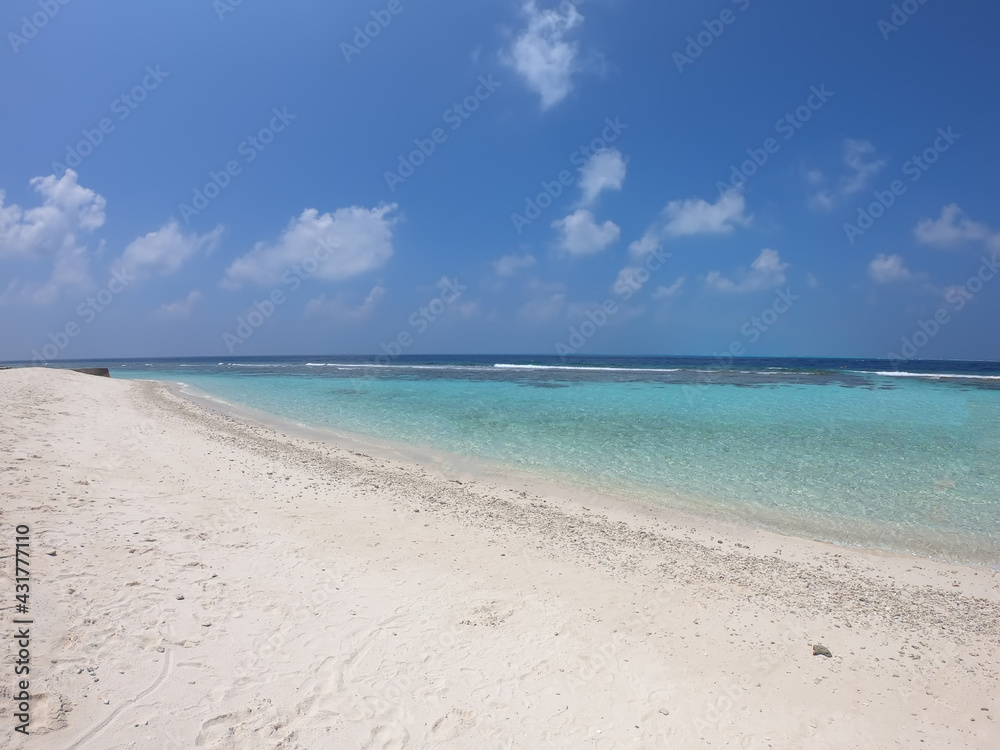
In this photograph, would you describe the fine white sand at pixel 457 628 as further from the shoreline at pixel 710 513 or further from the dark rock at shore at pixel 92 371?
the dark rock at shore at pixel 92 371

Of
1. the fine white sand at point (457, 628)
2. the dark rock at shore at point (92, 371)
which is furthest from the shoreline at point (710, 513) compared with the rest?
the dark rock at shore at point (92, 371)

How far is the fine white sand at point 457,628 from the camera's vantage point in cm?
332

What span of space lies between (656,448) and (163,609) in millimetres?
11528

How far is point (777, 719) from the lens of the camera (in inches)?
144

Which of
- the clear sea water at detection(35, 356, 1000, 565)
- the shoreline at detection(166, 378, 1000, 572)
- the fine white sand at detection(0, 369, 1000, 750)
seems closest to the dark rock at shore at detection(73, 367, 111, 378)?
the clear sea water at detection(35, 356, 1000, 565)

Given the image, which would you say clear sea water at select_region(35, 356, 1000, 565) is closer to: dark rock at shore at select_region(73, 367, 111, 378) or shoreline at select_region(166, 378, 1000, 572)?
shoreline at select_region(166, 378, 1000, 572)

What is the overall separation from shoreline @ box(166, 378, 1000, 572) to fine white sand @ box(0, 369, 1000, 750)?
36 cm

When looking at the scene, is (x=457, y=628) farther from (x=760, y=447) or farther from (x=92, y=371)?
(x=92, y=371)

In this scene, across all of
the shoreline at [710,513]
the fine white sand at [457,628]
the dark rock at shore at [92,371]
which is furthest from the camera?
the dark rock at shore at [92,371]

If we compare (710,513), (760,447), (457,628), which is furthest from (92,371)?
Result: (760,447)

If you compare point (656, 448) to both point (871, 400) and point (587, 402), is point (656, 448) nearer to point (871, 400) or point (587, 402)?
point (587, 402)

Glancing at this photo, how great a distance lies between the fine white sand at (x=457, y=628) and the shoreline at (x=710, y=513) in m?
0.36

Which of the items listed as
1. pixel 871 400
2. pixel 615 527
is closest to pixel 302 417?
pixel 615 527

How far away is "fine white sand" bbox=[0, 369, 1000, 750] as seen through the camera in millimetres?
3316
